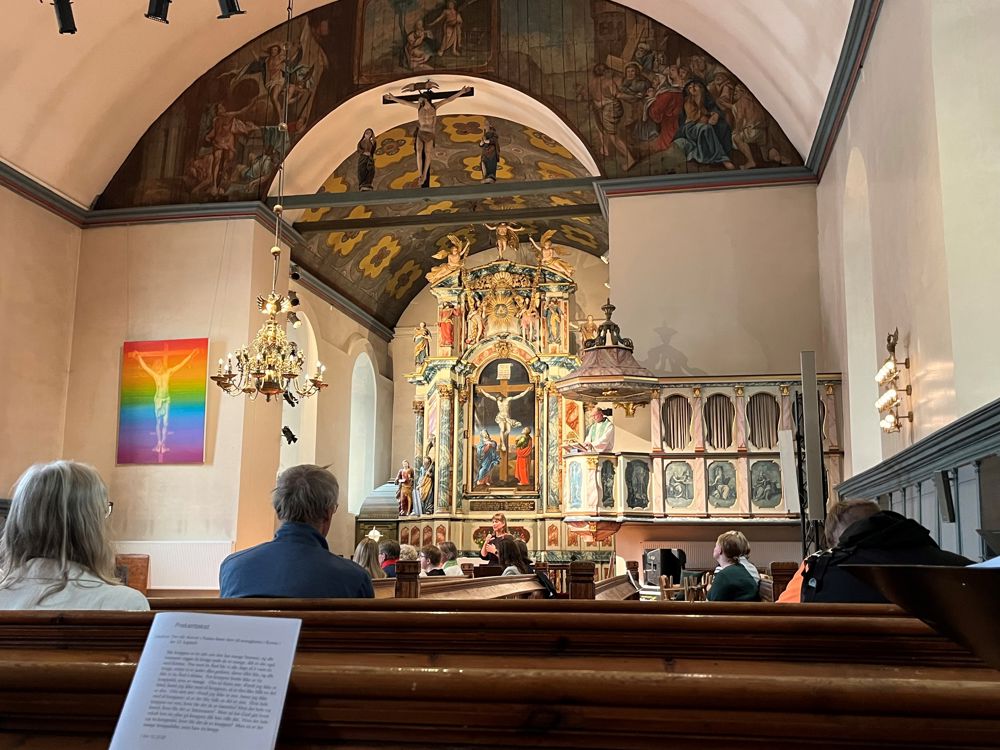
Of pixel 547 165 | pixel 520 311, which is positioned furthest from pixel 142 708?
pixel 520 311

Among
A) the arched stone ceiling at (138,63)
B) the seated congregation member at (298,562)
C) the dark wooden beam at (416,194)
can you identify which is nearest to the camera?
the seated congregation member at (298,562)

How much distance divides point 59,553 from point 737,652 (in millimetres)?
1768

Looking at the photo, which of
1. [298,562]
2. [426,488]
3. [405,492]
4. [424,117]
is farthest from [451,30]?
[298,562]

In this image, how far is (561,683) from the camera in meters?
1.24

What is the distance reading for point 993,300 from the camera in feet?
19.6

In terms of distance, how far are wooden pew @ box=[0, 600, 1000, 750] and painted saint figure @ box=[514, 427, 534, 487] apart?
16.5 m

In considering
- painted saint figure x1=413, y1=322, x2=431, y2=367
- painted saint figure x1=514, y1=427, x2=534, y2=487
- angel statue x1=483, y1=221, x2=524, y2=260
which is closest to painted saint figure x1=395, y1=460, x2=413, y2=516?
painted saint figure x1=514, y1=427, x2=534, y2=487

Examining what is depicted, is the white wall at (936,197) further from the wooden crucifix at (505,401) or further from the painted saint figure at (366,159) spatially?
the wooden crucifix at (505,401)

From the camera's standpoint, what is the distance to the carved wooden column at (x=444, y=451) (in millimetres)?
18219

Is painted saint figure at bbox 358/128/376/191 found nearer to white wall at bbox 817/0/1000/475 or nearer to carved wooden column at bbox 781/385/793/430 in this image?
carved wooden column at bbox 781/385/793/430

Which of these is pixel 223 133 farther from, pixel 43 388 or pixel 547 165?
pixel 547 165

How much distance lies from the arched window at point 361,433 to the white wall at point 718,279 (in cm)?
834

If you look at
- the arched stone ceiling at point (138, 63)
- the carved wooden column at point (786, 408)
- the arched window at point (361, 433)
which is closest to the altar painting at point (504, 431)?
the arched window at point (361, 433)

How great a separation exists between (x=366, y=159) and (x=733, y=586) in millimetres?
10158
